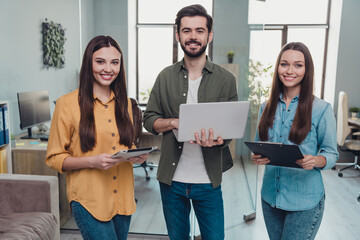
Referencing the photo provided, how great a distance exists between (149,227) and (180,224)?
122 centimetres

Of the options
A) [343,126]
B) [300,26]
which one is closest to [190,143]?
[343,126]

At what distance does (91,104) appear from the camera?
134cm

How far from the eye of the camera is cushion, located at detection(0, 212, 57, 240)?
5.65 ft

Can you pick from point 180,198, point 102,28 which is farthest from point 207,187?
point 102,28

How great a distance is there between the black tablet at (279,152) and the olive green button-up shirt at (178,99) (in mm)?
185

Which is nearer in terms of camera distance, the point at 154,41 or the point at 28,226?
the point at 28,226

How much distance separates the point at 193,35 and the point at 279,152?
62cm

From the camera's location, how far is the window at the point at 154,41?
2650 mm

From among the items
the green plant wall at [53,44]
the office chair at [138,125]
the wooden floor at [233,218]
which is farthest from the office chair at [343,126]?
the green plant wall at [53,44]

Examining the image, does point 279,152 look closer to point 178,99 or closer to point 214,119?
point 214,119

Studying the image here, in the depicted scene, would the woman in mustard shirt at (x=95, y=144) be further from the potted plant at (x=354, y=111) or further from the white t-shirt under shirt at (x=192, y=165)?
the potted plant at (x=354, y=111)

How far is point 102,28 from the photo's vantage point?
2.58m

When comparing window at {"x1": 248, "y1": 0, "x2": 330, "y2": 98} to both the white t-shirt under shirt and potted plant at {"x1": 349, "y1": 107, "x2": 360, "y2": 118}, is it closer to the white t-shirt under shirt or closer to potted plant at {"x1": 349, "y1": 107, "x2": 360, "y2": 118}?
potted plant at {"x1": 349, "y1": 107, "x2": 360, "y2": 118}

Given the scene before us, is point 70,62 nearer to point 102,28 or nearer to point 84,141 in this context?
point 102,28
